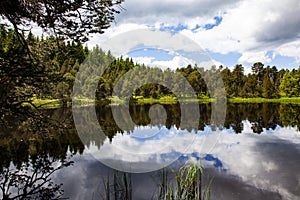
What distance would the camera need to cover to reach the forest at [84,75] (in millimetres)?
5617

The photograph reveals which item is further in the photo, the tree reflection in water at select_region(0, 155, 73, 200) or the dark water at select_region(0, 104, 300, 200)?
the dark water at select_region(0, 104, 300, 200)

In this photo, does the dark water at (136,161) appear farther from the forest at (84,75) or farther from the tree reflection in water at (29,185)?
the forest at (84,75)

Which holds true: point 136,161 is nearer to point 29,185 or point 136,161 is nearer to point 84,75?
point 29,185

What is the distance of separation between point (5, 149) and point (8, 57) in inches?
324

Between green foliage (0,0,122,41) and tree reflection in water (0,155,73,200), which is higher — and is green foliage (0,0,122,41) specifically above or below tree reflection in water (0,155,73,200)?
above

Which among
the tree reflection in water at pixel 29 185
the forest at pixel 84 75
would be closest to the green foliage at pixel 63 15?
the forest at pixel 84 75

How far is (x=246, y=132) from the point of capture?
1762cm

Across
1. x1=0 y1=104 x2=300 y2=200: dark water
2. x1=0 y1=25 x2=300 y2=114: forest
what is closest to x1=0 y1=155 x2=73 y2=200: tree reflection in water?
x1=0 y1=104 x2=300 y2=200: dark water

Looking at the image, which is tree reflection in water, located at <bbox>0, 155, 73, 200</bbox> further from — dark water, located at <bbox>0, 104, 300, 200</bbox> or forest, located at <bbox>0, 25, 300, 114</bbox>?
forest, located at <bbox>0, 25, 300, 114</bbox>

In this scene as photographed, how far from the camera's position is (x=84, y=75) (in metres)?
32.5

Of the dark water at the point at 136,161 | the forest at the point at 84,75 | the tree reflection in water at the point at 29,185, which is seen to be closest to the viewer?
the forest at the point at 84,75

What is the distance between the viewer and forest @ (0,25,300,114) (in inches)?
221

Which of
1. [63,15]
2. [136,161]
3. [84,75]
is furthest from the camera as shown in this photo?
[84,75]

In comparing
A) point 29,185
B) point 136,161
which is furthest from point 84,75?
point 29,185
